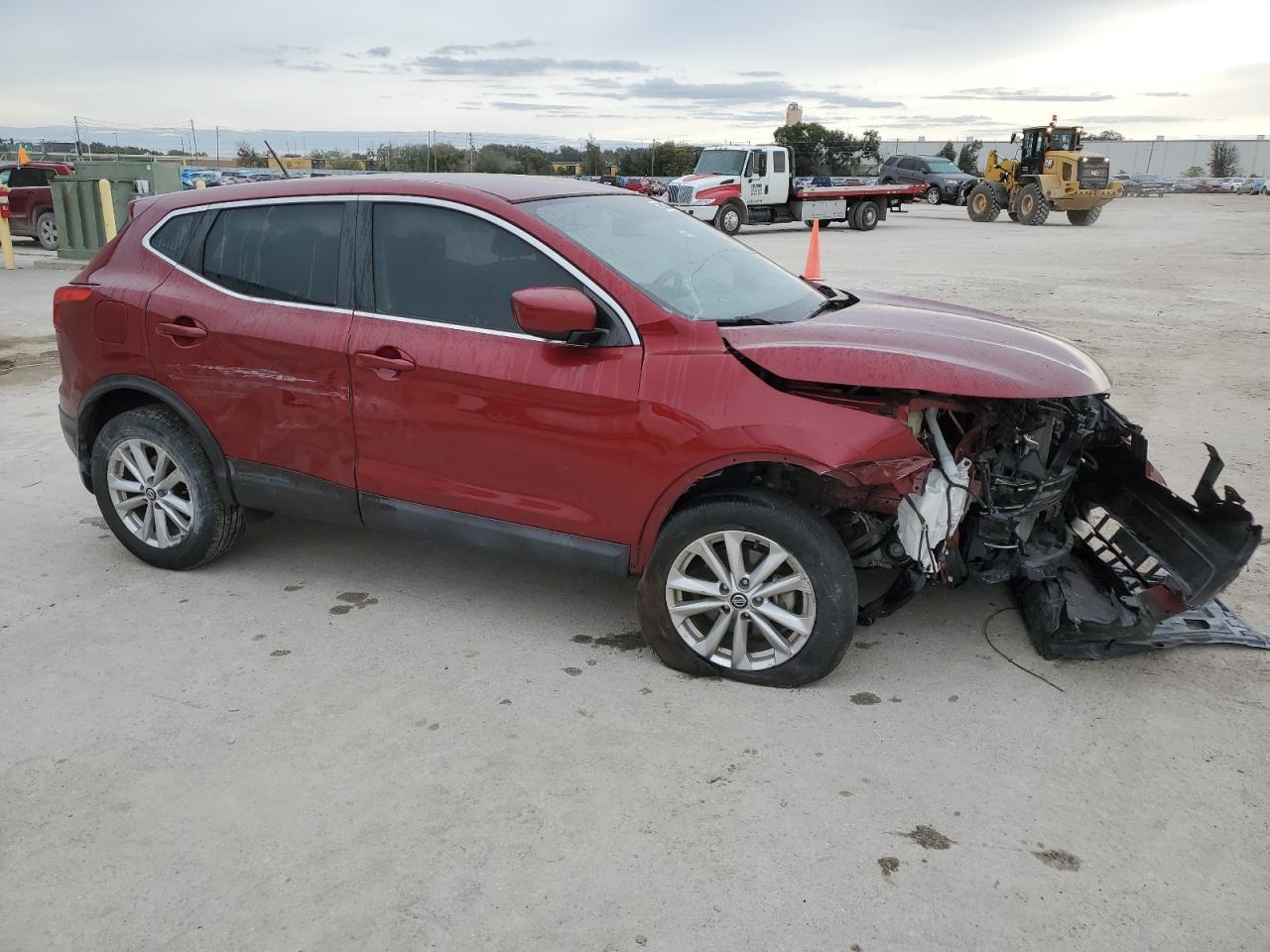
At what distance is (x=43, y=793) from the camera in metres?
3.01

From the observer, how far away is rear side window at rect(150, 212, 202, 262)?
4445 mm

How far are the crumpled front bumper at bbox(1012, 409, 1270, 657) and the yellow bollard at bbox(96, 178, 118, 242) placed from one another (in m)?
16.4

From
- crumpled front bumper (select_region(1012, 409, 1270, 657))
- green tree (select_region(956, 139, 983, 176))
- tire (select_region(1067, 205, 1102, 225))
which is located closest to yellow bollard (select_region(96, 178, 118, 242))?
crumpled front bumper (select_region(1012, 409, 1270, 657))

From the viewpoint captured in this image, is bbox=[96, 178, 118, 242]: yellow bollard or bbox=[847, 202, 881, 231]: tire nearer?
bbox=[96, 178, 118, 242]: yellow bollard

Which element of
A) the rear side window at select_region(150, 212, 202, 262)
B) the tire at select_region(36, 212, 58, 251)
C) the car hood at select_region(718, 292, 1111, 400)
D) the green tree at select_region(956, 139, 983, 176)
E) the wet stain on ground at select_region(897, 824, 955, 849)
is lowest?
the wet stain on ground at select_region(897, 824, 955, 849)

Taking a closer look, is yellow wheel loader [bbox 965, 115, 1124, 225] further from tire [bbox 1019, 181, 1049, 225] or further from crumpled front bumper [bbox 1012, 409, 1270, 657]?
crumpled front bumper [bbox 1012, 409, 1270, 657]

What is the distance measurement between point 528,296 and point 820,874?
2.02 meters

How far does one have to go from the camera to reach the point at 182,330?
14.2 ft

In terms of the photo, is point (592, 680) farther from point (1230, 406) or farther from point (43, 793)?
point (1230, 406)

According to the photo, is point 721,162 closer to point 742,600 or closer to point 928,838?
point 742,600

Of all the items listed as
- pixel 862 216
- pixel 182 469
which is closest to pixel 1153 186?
pixel 862 216

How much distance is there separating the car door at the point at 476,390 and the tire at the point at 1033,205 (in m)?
30.0

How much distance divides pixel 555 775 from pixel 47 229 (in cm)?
2021

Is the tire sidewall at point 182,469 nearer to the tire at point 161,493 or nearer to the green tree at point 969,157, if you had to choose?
the tire at point 161,493
